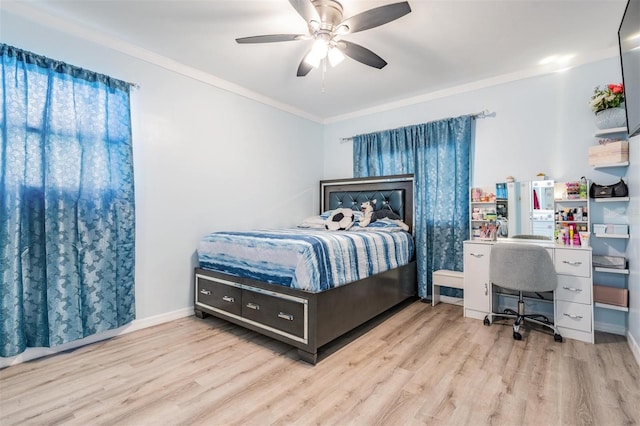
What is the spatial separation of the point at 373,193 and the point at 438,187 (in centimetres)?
86

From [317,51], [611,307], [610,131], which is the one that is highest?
[317,51]

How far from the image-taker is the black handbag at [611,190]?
261 centimetres

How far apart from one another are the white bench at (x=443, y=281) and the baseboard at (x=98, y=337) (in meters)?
2.77

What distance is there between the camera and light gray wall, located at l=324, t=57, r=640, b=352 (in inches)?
100

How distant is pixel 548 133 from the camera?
3.10m

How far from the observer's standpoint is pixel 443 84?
11.9ft

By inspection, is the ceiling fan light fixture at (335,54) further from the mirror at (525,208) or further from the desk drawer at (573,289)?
the desk drawer at (573,289)

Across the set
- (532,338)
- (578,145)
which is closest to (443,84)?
(578,145)

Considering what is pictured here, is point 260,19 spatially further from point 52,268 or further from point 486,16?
point 52,268

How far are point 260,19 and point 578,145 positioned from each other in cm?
318

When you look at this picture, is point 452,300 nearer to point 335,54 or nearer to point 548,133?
point 548,133

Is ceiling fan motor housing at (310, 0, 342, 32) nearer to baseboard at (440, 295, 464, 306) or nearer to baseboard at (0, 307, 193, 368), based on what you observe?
baseboard at (0, 307, 193, 368)

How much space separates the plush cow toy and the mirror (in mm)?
1079

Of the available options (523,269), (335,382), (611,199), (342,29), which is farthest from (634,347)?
(342,29)
